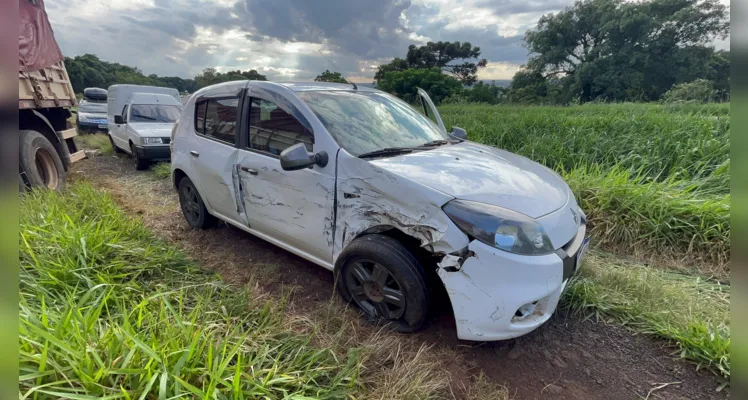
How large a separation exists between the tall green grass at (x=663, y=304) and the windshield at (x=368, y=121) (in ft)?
5.74

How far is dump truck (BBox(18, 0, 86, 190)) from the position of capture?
4.89 m

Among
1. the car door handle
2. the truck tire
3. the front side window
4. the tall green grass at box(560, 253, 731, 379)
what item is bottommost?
the tall green grass at box(560, 253, 731, 379)

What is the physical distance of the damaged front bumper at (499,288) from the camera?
201cm

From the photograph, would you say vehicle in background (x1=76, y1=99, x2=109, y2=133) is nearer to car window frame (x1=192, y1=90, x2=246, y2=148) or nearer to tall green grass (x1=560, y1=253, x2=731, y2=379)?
car window frame (x1=192, y1=90, x2=246, y2=148)

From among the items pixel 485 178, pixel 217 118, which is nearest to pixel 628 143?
pixel 485 178

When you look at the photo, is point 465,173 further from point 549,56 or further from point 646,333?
point 549,56

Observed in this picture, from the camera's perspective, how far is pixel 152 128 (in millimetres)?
7945

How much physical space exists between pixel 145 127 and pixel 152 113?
85 cm

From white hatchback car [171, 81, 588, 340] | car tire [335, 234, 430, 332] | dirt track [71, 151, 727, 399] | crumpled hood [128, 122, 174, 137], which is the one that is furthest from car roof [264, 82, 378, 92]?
crumpled hood [128, 122, 174, 137]

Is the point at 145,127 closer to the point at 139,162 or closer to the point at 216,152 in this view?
the point at 139,162

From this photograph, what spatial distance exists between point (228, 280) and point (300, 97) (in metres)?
1.64

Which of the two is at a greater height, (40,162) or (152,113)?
(152,113)

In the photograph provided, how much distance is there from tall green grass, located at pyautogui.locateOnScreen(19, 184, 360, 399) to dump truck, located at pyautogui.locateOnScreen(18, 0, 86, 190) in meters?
2.58

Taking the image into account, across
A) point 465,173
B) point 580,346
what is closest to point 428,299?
point 465,173
